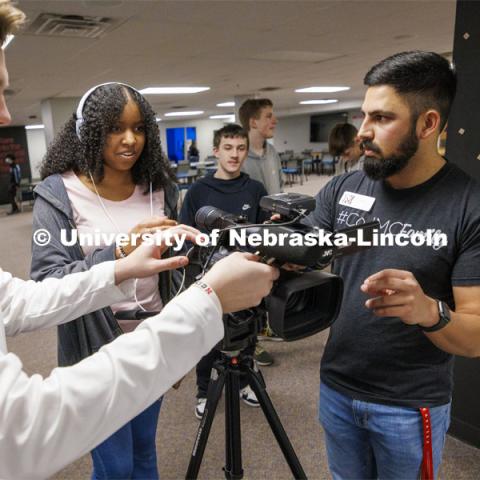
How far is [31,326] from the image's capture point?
3.22 ft

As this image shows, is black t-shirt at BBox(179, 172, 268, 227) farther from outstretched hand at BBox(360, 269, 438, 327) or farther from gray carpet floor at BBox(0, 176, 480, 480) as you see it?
outstretched hand at BBox(360, 269, 438, 327)

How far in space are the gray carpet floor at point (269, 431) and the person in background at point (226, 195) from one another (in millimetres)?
149

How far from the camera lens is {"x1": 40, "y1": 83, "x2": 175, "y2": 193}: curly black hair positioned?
1.24 metres

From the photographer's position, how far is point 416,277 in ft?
3.44

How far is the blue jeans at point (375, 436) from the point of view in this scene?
1.08m

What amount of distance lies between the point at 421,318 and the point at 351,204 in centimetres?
44

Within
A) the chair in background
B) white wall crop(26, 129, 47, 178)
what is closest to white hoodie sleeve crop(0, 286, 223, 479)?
the chair in background

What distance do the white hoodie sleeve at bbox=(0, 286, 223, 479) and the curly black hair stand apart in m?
0.82

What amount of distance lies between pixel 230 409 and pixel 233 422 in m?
0.04

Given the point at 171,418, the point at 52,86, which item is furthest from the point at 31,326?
the point at 52,86

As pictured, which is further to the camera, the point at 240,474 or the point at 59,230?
the point at 240,474

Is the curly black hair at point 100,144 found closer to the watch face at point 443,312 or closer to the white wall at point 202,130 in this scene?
the watch face at point 443,312

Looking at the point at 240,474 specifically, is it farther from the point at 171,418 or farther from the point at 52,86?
the point at 52,86

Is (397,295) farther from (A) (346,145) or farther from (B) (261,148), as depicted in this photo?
(A) (346,145)
